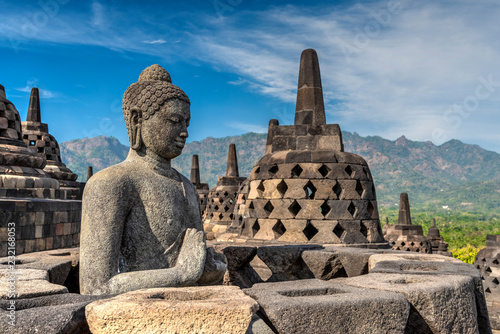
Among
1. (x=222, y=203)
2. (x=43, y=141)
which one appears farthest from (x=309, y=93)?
(x=43, y=141)

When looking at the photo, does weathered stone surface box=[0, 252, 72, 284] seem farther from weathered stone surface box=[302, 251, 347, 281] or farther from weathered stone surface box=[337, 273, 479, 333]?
weathered stone surface box=[302, 251, 347, 281]

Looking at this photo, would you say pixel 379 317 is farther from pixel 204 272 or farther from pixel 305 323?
pixel 204 272

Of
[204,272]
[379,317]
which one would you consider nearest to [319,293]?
[379,317]

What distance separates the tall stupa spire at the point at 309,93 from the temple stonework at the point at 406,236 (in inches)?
471

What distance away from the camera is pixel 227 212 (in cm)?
1686

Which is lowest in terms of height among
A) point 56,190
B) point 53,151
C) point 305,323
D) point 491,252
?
point 491,252

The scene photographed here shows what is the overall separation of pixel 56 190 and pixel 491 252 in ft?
32.8

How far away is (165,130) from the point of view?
281 centimetres

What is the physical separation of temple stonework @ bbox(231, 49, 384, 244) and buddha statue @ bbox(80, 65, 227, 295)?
2.76m

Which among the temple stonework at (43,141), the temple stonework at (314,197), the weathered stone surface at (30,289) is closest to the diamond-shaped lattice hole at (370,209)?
the temple stonework at (314,197)

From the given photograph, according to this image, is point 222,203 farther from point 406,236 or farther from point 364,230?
point 364,230

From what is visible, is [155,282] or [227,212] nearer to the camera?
[155,282]

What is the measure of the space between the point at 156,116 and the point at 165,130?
106 mm

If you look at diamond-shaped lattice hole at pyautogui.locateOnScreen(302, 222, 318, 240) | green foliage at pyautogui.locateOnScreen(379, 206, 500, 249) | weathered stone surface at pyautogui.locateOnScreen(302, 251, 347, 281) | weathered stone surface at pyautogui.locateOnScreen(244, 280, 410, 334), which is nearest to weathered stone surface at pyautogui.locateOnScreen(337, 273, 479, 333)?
weathered stone surface at pyautogui.locateOnScreen(244, 280, 410, 334)
